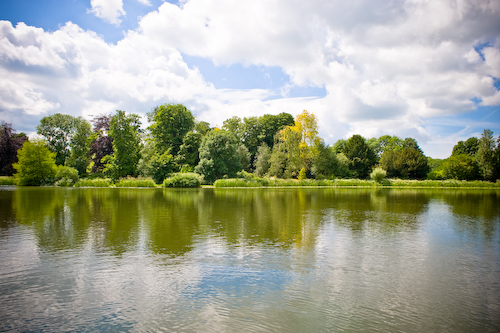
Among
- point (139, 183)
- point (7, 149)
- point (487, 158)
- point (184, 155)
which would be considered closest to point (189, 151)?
point (184, 155)

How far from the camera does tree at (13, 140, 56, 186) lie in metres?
46.9

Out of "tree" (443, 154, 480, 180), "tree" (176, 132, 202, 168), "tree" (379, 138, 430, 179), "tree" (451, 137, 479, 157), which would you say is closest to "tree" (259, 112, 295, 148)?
"tree" (176, 132, 202, 168)

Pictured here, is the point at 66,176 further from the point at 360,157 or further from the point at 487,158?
the point at 487,158

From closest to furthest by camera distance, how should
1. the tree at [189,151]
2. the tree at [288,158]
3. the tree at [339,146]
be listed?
the tree at [189,151] → the tree at [288,158] → the tree at [339,146]

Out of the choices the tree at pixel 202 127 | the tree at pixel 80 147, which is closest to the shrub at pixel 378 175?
the tree at pixel 202 127

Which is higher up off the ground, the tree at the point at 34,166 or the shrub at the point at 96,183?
the tree at the point at 34,166

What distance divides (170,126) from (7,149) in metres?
29.7

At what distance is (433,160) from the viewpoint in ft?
333

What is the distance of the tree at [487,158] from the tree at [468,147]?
40.8 feet

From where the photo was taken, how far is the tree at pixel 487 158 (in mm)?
54969

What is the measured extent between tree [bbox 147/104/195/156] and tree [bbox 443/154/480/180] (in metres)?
48.8

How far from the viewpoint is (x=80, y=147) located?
6175 centimetres

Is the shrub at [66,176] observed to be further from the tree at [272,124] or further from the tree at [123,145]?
the tree at [272,124]

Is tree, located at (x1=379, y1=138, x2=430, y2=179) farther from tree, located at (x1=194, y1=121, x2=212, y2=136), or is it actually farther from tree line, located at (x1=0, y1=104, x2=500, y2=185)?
tree, located at (x1=194, y1=121, x2=212, y2=136)
